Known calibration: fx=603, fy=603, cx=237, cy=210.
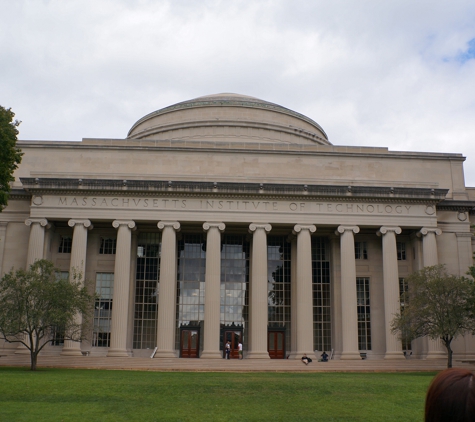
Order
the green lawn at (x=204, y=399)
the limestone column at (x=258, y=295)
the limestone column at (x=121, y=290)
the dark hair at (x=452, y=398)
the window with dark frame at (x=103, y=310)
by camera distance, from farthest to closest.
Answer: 1. the window with dark frame at (x=103, y=310)
2. the limestone column at (x=258, y=295)
3. the limestone column at (x=121, y=290)
4. the green lawn at (x=204, y=399)
5. the dark hair at (x=452, y=398)

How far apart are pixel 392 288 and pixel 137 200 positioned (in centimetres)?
2289

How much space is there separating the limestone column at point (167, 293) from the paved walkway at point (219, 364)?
329 cm

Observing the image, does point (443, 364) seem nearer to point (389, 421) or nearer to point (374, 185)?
point (374, 185)

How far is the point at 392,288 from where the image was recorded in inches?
2009

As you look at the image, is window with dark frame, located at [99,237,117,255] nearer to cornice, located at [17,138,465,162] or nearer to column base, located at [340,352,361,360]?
cornice, located at [17,138,465,162]

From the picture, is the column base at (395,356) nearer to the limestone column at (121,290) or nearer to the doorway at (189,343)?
the doorway at (189,343)

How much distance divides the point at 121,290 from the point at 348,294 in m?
18.9

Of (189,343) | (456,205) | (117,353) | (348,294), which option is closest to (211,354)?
(189,343)

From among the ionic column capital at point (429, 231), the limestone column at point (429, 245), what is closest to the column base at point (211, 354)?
the limestone column at point (429, 245)

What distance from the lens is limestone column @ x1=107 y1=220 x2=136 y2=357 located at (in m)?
48.5

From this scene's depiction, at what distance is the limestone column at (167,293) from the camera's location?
48.7 meters

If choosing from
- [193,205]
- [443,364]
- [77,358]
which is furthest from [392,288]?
[77,358]

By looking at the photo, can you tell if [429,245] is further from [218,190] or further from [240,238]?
[218,190]

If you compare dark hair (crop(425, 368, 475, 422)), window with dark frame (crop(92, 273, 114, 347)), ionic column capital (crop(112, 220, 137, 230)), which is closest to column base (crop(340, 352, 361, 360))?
window with dark frame (crop(92, 273, 114, 347))
